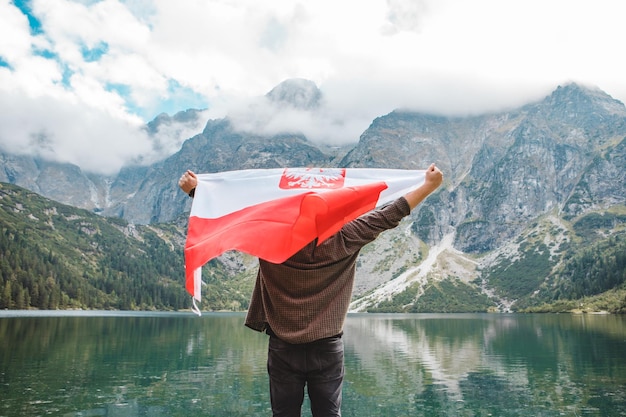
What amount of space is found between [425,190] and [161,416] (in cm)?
2564

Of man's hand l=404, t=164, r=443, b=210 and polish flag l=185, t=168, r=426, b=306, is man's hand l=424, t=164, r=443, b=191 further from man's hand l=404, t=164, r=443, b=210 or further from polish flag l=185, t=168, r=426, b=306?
polish flag l=185, t=168, r=426, b=306

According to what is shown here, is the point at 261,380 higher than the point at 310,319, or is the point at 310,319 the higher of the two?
the point at 310,319

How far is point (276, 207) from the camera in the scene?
5.11m

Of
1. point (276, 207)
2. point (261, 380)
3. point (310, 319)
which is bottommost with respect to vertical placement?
point (261, 380)

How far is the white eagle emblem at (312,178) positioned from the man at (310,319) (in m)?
0.98

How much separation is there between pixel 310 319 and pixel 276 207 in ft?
3.81

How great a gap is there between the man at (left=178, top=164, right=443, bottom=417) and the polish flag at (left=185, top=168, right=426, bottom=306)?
0.28 m

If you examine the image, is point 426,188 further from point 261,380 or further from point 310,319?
point 261,380

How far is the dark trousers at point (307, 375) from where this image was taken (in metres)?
4.92

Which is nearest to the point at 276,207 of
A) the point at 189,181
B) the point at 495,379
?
the point at 189,181

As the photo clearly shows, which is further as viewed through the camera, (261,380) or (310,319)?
(261,380)

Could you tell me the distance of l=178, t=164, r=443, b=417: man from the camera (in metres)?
4.84

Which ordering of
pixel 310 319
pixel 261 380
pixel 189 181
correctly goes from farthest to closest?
pixel 261 380
pixel 189 181
pixel 310 319

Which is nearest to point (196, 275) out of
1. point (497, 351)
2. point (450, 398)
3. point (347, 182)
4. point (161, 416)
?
point (347, 182)
